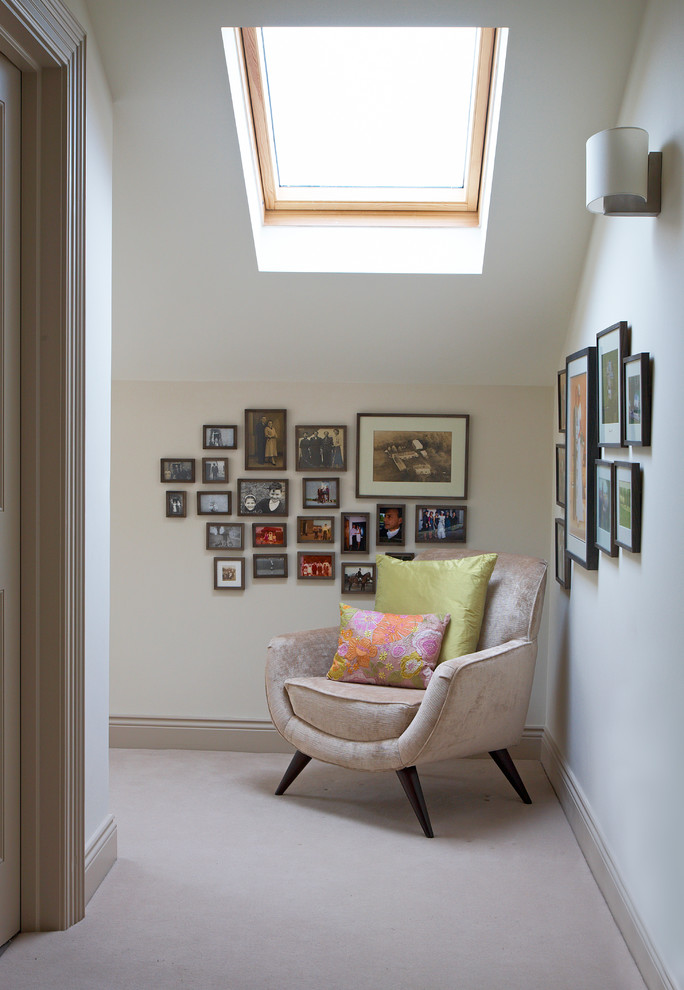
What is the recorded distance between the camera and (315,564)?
147 inches

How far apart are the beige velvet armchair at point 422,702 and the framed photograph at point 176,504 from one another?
806 mm

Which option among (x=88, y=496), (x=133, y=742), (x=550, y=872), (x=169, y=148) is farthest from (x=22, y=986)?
(x=169, y=148)

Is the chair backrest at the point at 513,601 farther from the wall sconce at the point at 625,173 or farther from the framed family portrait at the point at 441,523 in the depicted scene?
the wall sconce at the point at 625,173

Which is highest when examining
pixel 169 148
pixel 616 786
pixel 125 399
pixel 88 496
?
pixel 169 148

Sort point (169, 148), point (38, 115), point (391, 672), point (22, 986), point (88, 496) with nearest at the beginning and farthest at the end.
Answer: point (22, 986) → point (38, 115) → point (88, 496) → point (169, 148) → point (391, 672)

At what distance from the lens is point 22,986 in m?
1.95

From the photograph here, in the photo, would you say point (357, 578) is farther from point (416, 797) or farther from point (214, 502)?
point (416, 797)

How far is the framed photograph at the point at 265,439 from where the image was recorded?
372 centimetres

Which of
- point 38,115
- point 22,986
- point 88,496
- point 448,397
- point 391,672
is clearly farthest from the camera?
point 448,397

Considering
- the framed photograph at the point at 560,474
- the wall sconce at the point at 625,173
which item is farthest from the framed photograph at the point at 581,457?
the wall sconce at the point at 625,173

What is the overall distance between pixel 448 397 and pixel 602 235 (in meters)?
1.12

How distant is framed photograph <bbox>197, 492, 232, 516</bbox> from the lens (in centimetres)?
374

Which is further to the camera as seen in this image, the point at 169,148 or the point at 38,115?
the point at 169,148

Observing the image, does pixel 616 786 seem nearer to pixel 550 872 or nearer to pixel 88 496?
pixel 550 872
